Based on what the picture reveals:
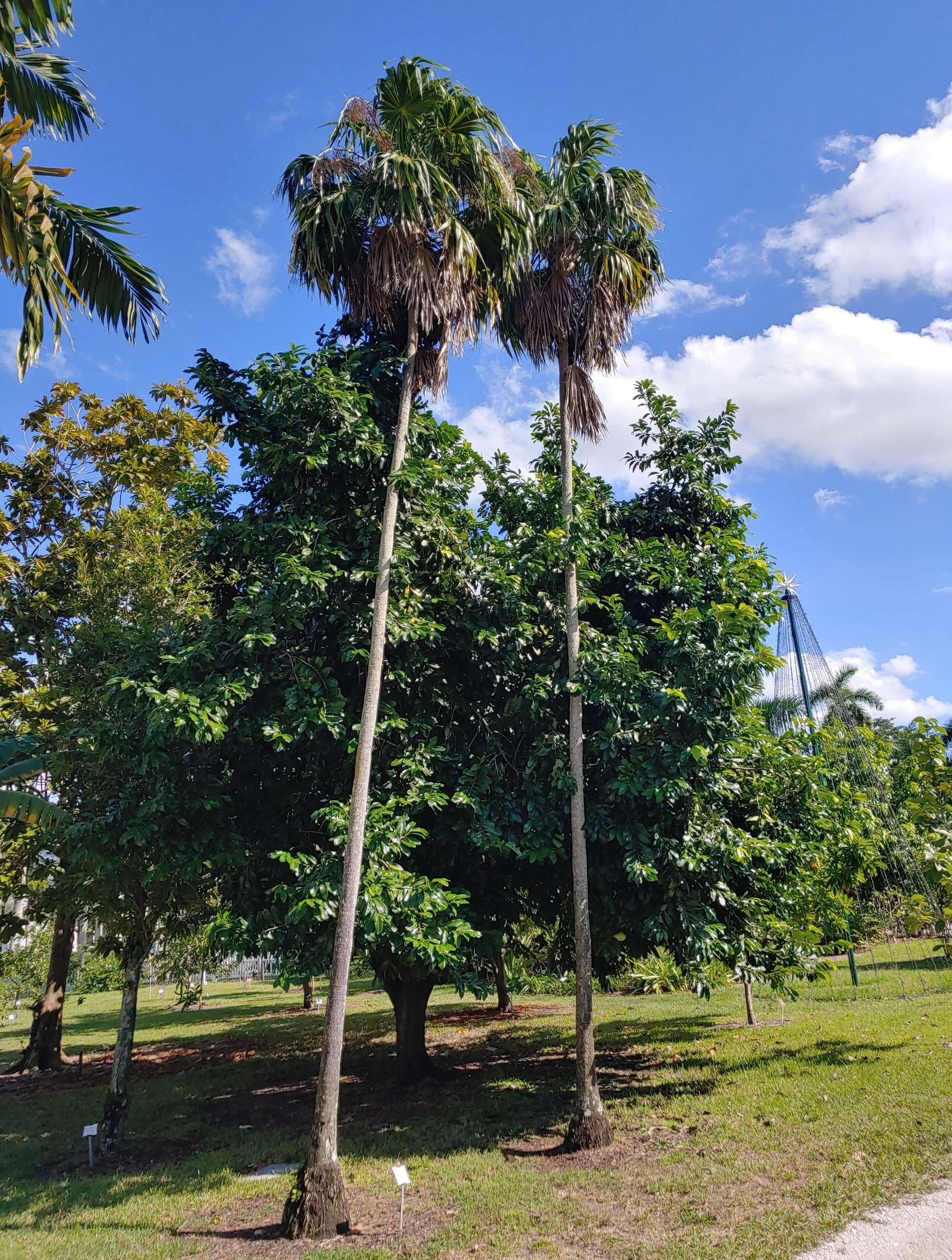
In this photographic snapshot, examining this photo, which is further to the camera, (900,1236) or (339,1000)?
(339,1000)

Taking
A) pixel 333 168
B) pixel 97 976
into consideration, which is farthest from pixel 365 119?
pixel 97 976

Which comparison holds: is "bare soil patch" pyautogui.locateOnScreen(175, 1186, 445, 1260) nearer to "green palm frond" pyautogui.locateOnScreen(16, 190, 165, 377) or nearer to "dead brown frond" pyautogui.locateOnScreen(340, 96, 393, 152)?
"green palm frond" pyautogui.locateOnScreen(16, 190, 165, 377)

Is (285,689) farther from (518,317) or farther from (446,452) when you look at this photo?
(518,317)

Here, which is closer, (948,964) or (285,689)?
(285,689)

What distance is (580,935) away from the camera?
10.4 meters

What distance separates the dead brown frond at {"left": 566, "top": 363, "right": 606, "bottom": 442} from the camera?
12.5 metres

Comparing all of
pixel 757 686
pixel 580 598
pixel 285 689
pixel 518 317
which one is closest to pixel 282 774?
pixel 285 689

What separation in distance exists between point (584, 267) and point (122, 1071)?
44.9 feet

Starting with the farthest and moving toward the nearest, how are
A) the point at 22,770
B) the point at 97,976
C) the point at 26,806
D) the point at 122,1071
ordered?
the point at 97,976 → the point at 22,770 → the point at 122,1071 → the point at 26,806

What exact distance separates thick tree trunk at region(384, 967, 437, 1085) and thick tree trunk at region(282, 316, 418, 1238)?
538 cm

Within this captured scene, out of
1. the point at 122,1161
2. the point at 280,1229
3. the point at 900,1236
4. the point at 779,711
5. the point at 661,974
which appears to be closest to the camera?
the point at 900,1236

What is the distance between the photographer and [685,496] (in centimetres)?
1345

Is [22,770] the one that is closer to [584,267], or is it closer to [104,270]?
[104,270]

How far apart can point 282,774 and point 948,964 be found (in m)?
21.2
